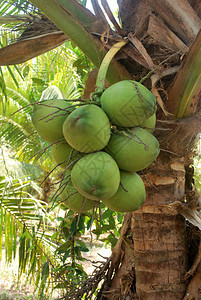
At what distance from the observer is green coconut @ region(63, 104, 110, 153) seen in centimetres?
83

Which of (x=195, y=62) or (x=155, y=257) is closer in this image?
(x=195, y=62)

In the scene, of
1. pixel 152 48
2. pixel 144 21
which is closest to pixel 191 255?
pixel 152 48

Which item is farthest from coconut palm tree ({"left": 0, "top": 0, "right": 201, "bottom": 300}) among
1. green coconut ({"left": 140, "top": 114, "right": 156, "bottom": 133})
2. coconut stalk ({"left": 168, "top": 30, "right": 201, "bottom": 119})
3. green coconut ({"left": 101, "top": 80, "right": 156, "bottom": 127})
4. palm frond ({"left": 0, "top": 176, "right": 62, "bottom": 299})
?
palm frond ({"left": 0, "top": 176, "right": 62, "bottom": 299})

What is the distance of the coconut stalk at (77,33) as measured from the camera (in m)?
1.19

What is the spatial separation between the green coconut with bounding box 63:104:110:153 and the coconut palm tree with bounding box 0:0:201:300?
41 centimetres

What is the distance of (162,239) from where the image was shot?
1350 millimetres

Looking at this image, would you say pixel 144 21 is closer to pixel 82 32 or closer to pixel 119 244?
pixel 82 32

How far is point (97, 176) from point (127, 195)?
0.50ft

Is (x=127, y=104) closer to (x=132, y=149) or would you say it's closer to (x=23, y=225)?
(x=132, y=149)

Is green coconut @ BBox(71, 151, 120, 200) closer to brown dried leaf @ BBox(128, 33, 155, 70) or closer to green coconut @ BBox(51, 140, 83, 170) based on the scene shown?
green coconut @ BBox(51, 140, 83, 170)

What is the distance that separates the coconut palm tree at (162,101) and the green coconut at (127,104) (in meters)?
0.29

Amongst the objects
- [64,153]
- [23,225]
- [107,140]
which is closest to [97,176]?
[107,140]

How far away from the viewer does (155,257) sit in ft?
4.43

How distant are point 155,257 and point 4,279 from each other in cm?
532
